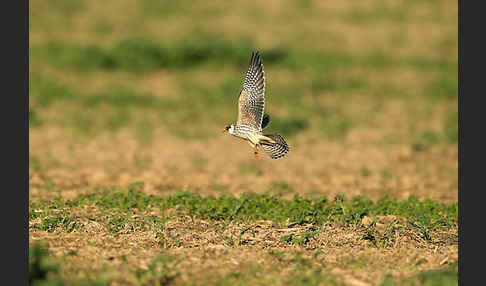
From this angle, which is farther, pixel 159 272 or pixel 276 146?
pixel 276 146

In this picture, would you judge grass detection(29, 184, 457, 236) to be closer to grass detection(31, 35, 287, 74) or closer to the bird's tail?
the bird's tail

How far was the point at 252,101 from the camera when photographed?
25.7ft

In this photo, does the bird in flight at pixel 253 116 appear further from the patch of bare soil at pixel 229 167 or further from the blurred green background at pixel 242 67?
the blurred green background at pixel 242 67

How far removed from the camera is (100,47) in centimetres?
1892

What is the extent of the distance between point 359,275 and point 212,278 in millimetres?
1293

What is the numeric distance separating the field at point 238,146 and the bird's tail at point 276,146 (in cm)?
78

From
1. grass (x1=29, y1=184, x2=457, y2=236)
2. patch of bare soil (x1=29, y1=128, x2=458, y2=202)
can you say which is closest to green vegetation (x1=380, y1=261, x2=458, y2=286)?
grass (x1=29, y1=184, x2=457, y2=236)

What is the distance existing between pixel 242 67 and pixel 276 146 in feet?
36.4

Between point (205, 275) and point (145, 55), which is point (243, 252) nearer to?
point (205, 275)

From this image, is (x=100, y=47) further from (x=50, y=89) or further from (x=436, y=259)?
(x=436, y=259)

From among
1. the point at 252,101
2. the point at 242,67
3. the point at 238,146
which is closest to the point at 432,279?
the point at 252,101

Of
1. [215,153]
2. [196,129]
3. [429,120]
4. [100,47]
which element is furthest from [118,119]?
[429,120]

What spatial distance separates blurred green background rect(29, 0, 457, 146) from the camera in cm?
1476

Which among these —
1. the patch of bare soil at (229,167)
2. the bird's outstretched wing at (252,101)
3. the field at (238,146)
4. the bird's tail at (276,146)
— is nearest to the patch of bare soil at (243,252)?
the field at (238,146)
